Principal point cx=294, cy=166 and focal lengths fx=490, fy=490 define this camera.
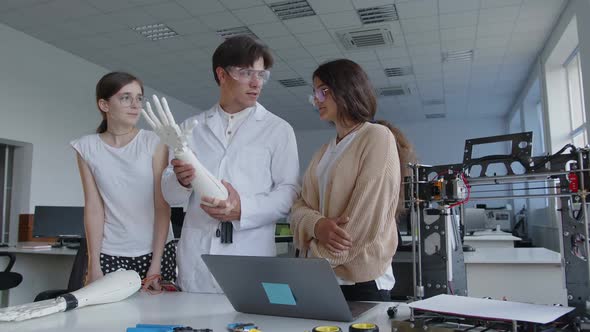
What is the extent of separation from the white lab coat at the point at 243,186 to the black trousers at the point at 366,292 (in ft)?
1.04

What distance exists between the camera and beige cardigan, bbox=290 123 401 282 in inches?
44.9

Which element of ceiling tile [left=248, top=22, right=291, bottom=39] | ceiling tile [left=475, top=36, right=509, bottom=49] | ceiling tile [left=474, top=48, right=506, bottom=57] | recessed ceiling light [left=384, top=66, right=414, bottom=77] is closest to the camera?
ceiling tile [left=248, top=22, right=291, bottom=39]

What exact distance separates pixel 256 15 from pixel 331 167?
4.38 metres

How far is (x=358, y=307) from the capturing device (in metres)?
1.12

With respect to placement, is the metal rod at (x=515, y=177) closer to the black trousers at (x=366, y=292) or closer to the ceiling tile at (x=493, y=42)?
the black trousers at (x=366, y=292)

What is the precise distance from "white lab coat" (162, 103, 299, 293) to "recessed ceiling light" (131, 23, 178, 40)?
4.50 metres

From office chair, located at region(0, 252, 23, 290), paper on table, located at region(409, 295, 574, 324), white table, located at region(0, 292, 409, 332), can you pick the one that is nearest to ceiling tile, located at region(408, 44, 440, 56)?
office chair, located at region(0, 252, 23, 290)

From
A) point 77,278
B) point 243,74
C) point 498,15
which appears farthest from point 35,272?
point 498,15

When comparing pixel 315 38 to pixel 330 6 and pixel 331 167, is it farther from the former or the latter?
pixel 331 167

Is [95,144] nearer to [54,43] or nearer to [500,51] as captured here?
[54,43]

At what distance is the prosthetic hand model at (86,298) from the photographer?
1.09 metres

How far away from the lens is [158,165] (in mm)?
1648

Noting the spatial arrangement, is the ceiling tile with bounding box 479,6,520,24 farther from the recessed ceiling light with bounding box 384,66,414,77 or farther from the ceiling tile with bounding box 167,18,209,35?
the ceiling tile with bounding box 167,18,209,35

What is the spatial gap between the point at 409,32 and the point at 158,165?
4.81 meters
